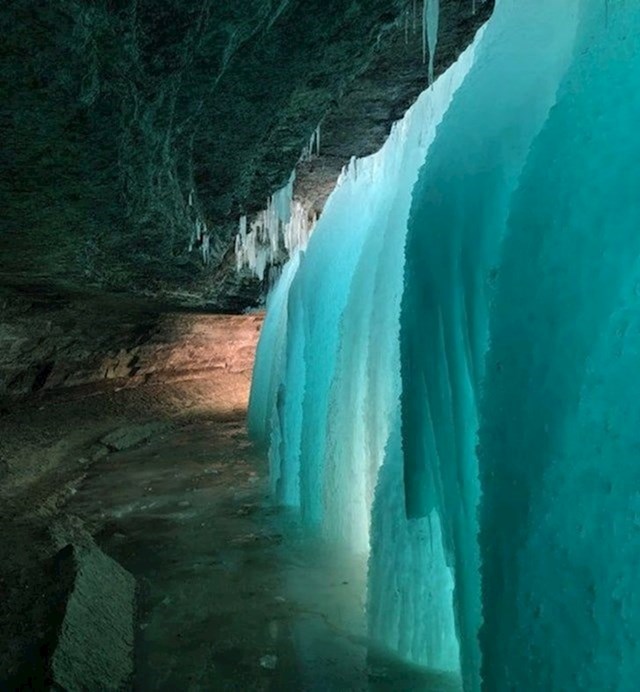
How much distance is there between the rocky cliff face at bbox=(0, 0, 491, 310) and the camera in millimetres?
2547

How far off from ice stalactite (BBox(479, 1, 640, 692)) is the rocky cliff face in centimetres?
144

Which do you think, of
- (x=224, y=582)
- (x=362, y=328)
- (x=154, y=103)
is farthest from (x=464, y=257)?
(x=224, y=582)

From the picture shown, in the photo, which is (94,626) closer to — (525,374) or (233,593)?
(233,593)

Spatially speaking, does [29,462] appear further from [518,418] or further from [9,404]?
[518,418]

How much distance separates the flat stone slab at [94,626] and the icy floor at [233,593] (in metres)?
0.12

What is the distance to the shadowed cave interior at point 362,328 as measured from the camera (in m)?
1.71

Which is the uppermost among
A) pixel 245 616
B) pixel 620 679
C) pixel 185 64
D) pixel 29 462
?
pixel 185 64

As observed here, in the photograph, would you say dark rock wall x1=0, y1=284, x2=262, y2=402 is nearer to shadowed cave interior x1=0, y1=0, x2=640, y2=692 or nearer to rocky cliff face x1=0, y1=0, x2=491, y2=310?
shadowed cave interior x1=0, y1=0, x2=640, y2=692

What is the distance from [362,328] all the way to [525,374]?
3.42 m

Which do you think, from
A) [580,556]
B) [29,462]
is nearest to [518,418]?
[580,556]

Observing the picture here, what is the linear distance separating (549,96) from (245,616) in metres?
3.46

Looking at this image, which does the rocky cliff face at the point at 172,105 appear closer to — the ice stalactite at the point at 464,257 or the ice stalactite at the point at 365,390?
the ice stalactite at the point at 365,390

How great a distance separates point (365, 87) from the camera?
4758mm

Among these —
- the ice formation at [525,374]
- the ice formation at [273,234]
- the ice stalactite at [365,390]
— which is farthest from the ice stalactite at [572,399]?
the ice formation at [273,234]
